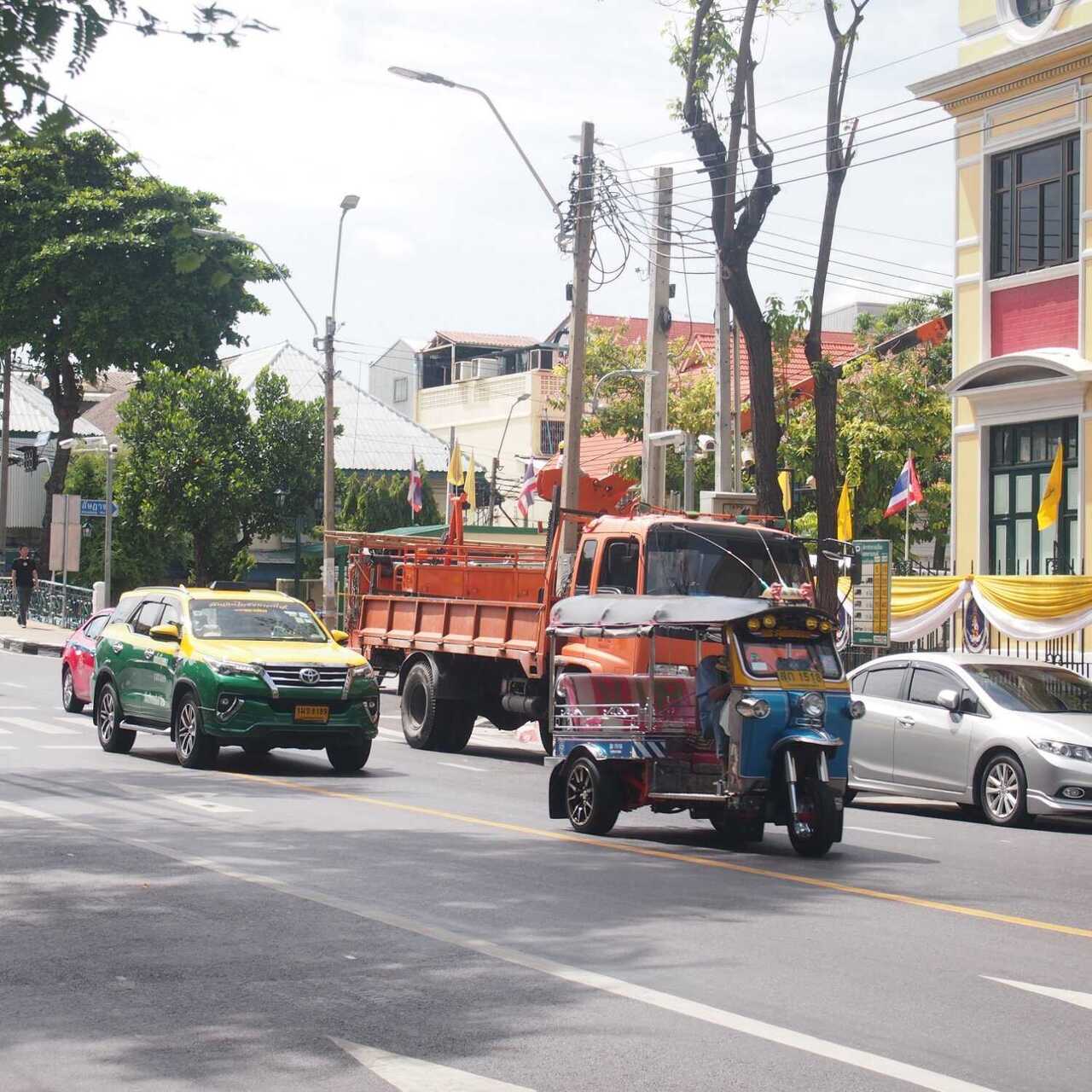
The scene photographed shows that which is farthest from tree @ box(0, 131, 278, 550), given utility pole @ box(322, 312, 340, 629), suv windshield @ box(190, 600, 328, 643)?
suv windshield @ box(190, 600, 328, 643)

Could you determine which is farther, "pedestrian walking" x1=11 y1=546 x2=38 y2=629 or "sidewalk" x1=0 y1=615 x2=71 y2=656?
"pedestrian walking" x1=11 y1=546 x2=38 y2=629

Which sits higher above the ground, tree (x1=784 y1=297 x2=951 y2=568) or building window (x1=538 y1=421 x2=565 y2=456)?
building window (x1=538 y1=421 x2=565 y2=456)

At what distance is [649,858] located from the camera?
12.0 m

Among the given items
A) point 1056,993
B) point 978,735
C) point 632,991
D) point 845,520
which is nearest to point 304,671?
point 978,735

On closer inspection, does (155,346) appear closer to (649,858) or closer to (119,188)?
(119,188)

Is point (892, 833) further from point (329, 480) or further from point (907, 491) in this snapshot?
point (329, 480)

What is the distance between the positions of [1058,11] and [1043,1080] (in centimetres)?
2129

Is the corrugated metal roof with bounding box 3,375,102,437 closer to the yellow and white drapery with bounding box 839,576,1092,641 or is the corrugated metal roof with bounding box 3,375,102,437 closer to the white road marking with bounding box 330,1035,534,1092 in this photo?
the yellow and white drapery with bounding box 839,576,1092,641

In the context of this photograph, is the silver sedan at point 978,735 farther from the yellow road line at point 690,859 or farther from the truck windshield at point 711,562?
the yellow road line at point 690,859

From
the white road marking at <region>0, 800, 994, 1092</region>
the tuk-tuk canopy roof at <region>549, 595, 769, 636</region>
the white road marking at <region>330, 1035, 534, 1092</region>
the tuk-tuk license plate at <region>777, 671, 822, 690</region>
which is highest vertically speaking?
the tuk-tuk canopy roof at <region>549, 595, 769, 636</region>

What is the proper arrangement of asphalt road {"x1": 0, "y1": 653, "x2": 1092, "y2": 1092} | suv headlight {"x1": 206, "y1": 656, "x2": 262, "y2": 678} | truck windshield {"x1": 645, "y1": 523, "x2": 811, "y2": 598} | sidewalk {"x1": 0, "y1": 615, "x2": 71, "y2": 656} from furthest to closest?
sidewalk {"x1": 0, "y1": 615, "x2": 71, "y2": 656}
suv headlight {"x1": 206, "y1": 656, "x2": 262, "y2": 678}
truck windshield {"x1": 645, "y1": 523, "x2": 811, "y2": 598}
asphalt road {"x1": 0, "y1": 653, "x2": 1092, "y2": 1092}

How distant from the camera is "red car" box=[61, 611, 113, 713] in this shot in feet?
75.0

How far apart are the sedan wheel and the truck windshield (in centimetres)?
278

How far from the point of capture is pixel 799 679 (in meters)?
12.6
